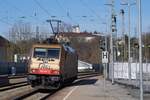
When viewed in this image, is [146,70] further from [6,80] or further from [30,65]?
[30,65]

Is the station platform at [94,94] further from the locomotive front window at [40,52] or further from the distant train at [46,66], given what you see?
the locomotive front window at [40,52]

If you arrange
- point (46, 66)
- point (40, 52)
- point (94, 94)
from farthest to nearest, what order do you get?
point (40, 52) → point (46, 66) → point (94, 94)

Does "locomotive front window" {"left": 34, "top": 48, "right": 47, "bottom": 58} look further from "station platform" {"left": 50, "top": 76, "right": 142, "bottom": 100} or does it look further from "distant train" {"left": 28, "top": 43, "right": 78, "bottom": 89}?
"station platform" {"left": 50, "top": 76, "right": 142, "bottom": 100}

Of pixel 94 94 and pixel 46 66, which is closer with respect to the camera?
pixel 94 94

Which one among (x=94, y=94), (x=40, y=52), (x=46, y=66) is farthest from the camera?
(x=40, y=52)

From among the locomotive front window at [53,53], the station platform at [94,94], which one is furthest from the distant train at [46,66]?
the station platform at [94,94]

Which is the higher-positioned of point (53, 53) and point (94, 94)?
point (53, 53)

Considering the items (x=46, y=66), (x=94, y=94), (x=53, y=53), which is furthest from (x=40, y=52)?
(x=94, y=94)

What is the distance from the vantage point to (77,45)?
488 feet

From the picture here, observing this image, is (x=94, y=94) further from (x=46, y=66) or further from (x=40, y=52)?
(x=40, y=52)

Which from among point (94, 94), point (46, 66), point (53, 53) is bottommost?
point (94, 94)

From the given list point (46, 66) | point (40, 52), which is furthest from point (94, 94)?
point (40, 52)

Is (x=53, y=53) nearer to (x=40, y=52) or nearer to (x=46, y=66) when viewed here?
(x=40, y=52)

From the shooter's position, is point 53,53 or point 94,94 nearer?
point 94,94
